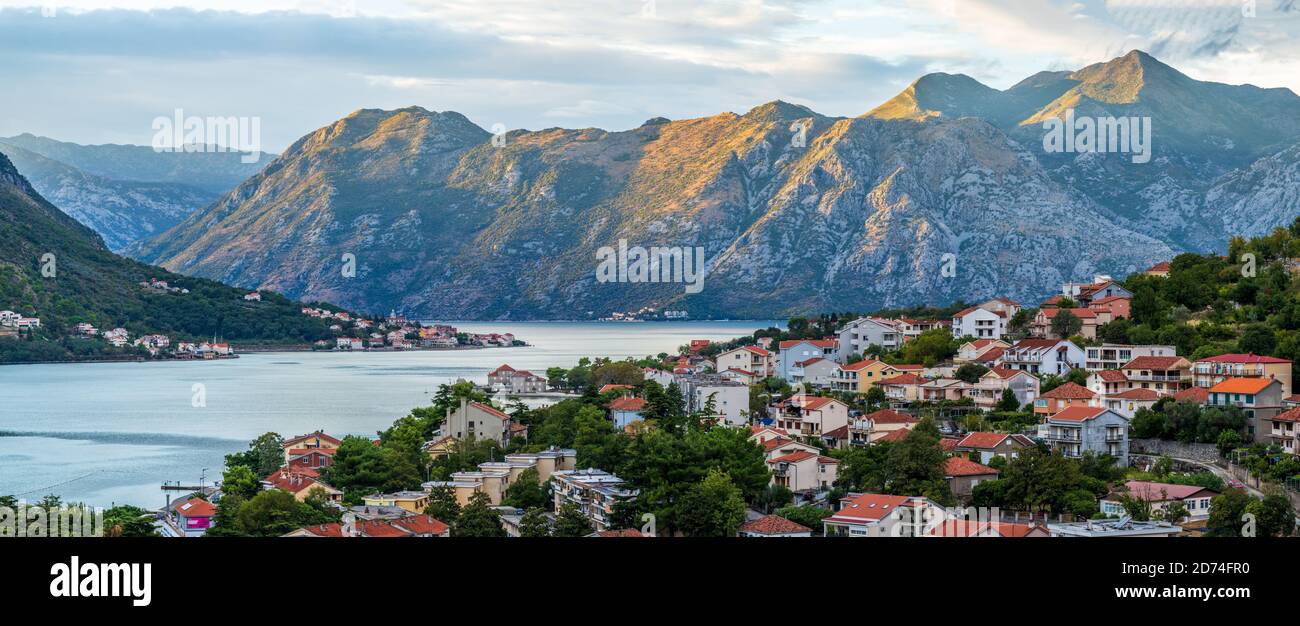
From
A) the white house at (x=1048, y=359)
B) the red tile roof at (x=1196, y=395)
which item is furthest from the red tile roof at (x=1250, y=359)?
the white house at (x=1048, y=359)

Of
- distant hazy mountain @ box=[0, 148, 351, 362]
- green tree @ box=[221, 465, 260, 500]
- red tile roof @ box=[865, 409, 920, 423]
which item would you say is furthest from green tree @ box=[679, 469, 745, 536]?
distant hazy mountain @ box=[0, 148, 351, 362]

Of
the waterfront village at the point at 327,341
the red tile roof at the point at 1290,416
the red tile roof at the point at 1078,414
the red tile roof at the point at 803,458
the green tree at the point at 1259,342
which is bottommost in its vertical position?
the waterfront village at the point at 327,341

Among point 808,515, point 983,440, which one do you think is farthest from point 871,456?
point 808,515

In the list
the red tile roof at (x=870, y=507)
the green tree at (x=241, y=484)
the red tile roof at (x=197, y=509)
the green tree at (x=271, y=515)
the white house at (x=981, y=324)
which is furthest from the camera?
the white house at (x=981, y=324)

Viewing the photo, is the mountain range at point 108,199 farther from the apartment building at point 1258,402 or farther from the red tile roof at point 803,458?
the apartment building at point 1258,402

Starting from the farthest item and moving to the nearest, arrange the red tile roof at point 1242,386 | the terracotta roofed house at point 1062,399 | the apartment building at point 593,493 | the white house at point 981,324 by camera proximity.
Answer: the white house at point 981,324, the terracotta roofed house at point 1062,399, the red tile roof at point 1242,386, the apartment building at point 593,493

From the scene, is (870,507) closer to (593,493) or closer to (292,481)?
(593,493)
